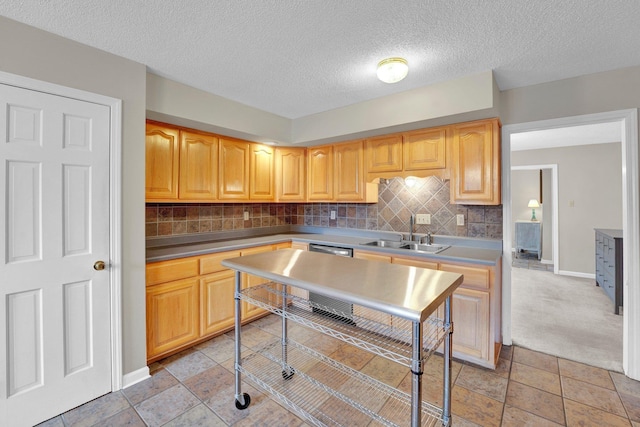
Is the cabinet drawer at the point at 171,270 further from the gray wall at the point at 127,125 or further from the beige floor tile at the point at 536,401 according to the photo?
the beige floor tile at the point at 536,401

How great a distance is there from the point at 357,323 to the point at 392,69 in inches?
69.3

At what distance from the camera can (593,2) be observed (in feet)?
4.72

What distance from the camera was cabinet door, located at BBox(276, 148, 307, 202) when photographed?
3.63 m

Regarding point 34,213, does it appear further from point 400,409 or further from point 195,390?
point 400,409

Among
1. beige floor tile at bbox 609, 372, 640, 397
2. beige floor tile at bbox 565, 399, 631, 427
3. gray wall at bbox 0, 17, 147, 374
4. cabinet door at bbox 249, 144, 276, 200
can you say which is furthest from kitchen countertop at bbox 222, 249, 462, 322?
beige floor tile at bbox 609, 372, 640, 397

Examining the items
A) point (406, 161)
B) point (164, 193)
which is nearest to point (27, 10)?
point (164, 193)

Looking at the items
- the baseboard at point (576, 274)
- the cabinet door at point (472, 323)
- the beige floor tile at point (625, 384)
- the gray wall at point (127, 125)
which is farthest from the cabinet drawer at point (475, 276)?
the baseboard at point (576, 274)

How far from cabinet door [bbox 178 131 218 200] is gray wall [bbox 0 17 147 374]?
0.62 m

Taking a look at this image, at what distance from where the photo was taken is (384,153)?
119 inches

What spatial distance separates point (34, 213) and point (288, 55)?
1884 mm

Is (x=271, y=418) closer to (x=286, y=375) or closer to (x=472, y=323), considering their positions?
(x=286, y=375)

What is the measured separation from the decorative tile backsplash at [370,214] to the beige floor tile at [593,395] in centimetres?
123

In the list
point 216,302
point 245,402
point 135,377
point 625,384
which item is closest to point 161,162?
point 216,302

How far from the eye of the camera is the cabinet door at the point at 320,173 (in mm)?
3484
